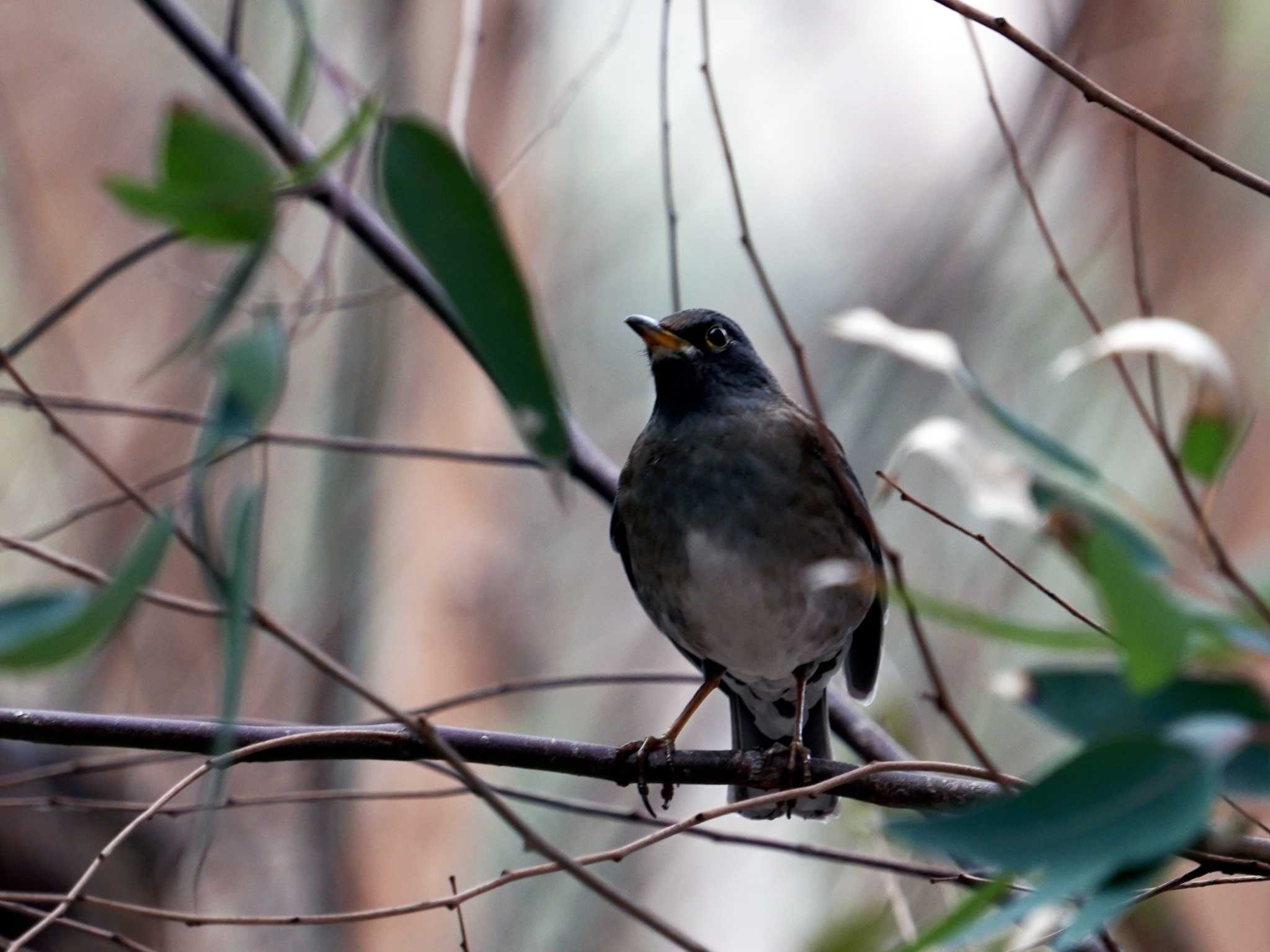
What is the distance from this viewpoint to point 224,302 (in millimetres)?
1664

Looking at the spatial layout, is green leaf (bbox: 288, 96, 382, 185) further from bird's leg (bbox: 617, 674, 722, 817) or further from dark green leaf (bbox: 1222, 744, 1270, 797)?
bird's leg (bbox: 617, 674, 722, 817)

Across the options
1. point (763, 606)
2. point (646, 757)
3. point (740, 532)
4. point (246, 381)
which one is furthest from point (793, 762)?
point (246, 381)

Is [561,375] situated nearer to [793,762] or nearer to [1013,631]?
[793,762]

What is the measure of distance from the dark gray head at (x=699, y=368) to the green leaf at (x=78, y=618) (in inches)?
125

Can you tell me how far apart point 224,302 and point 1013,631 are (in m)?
1.07

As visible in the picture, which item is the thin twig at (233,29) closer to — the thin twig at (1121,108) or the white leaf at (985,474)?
the thin twig at (1121,108)

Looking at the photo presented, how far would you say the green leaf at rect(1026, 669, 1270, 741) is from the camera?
1.28 m

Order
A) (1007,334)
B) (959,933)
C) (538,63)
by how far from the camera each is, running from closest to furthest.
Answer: (959,933) < (1007,334) < (538,63)

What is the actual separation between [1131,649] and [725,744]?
6.50 meters

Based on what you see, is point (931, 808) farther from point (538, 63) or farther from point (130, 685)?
point (538, 63)

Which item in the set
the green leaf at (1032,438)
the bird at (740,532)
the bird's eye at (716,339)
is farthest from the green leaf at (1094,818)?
the bird's eye at (716,339)

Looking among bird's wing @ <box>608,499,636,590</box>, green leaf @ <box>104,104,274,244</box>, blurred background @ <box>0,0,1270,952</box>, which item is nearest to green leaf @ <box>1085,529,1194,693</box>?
green leaf @ <box>104,104,274,244</box>

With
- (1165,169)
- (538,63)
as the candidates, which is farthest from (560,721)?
(1165,169)

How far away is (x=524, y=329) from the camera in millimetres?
1536
